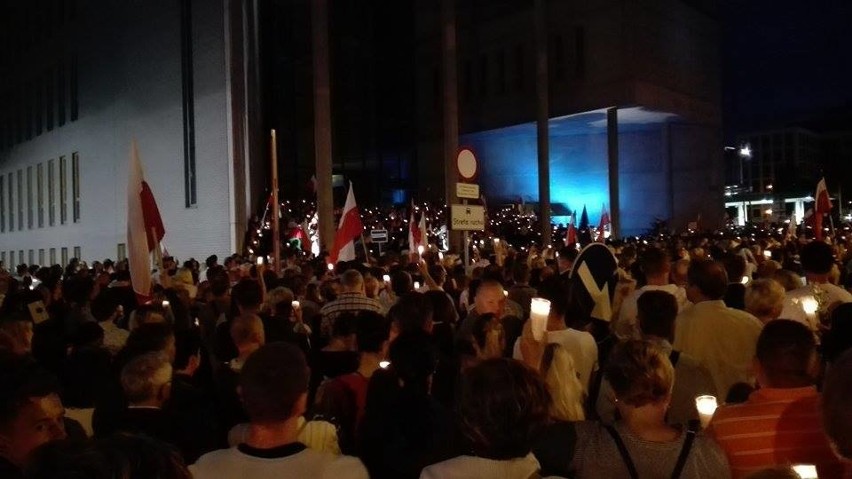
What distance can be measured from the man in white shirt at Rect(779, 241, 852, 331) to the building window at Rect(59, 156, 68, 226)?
37313 mm

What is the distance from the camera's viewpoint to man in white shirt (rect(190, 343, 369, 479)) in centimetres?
316

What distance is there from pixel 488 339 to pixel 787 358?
7.19ft

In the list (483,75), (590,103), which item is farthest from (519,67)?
(590,103)

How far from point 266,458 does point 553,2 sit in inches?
1657

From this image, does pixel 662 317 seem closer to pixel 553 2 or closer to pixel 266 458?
pixel 266 458

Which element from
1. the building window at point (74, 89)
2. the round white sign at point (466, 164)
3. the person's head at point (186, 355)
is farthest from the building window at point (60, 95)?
the person's head at point (186, 355)

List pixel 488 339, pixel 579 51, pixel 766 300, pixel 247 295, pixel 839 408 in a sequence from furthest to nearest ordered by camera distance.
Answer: pixel 579 51, pixel 247 295, pixel 766 300, pixel 488 339, pixel 839 408

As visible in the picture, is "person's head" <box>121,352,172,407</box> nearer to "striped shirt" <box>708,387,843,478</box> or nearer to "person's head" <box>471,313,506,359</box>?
"person's head" <box>471,313,506,359</box>

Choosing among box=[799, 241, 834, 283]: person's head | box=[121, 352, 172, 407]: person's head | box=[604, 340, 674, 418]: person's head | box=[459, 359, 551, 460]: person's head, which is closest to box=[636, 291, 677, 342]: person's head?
box=[604, 340, 674, 418]: person's head

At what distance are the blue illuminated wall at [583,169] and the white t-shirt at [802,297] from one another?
40266 millimetres

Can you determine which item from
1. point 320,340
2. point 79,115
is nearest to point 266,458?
point 320,340

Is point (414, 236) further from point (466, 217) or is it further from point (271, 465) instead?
point (271, 465)

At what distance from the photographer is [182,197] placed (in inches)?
1121

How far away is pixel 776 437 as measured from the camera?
3600mm
